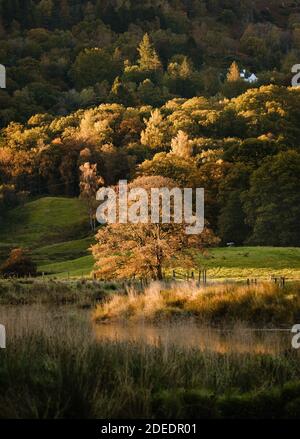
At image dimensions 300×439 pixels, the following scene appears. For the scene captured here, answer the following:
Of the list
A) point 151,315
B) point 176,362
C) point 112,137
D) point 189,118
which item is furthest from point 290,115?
point 176,362

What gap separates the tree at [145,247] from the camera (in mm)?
44906

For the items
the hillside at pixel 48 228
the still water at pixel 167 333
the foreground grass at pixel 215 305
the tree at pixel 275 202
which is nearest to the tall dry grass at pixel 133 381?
the still water at pixel 167 333

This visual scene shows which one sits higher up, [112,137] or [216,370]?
[112,137]

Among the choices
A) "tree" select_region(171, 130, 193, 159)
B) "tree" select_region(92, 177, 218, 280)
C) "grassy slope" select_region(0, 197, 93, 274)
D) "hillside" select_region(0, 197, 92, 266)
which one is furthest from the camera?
"tree" select_region(171, 130, 193, 159)

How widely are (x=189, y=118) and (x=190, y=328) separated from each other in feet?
378

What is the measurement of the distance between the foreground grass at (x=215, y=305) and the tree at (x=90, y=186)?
237 feet

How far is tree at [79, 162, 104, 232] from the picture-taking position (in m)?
106

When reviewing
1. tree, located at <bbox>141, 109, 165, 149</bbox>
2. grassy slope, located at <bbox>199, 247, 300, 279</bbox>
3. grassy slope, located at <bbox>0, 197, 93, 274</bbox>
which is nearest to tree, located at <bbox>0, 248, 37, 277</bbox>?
grassy slope, located at <bbox>0, 197, 93, 274</bbox>

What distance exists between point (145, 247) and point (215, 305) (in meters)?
16.8

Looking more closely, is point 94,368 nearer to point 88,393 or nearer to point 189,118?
point 88,393

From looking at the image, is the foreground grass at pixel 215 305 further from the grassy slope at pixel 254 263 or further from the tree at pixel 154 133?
the tree at pixel 154 133

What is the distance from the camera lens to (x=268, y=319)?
26531 mm

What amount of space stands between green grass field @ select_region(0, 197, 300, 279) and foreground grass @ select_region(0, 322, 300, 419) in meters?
31.2

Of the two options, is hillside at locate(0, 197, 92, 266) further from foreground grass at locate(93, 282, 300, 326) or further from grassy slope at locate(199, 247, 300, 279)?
foreground grass at locate(93, 282, 300, 326)
